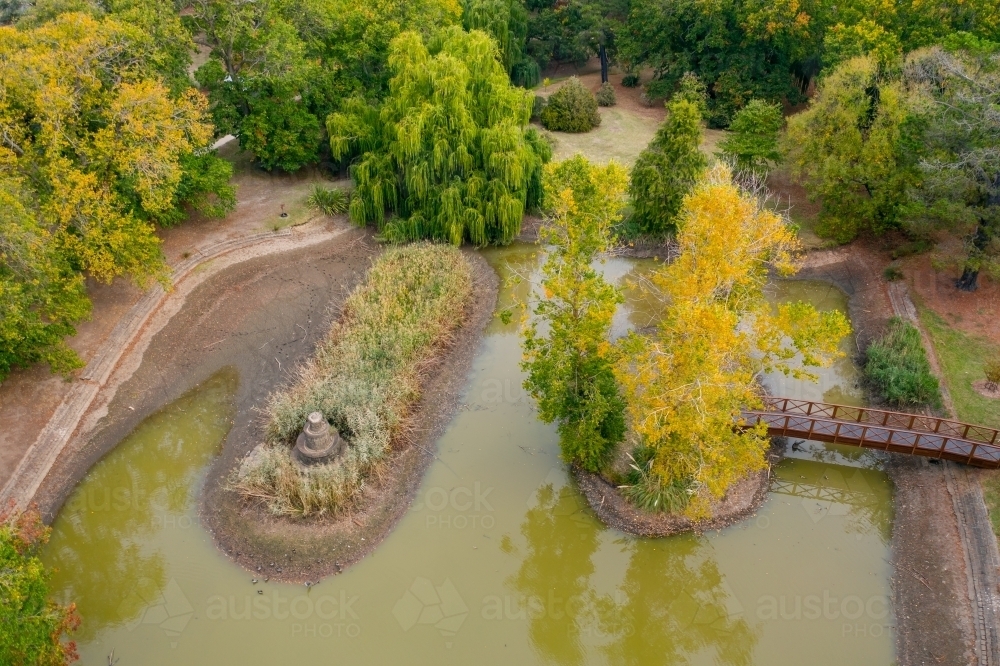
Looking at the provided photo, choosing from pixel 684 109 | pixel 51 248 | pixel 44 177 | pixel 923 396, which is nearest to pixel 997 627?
pixel 923 396

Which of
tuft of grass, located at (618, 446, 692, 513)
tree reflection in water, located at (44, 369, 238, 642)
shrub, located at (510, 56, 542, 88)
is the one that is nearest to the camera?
tree reflection in water, located at (44, 369, 238, 642)

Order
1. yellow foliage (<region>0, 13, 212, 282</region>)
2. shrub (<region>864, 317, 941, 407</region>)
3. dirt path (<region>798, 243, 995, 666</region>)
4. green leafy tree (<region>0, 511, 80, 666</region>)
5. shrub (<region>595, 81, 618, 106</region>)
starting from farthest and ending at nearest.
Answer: shrub (<region>595, 81, 618, 106</region>) < yellow foliage (<region>0, 13, 212, 282</region>) < shrub (<region>864, 317, 941, 407</region>) < dirt path (<region>798, 243, 995, 666</region>) < green leafy tree (<region>0, 511, 80, 666</region>)

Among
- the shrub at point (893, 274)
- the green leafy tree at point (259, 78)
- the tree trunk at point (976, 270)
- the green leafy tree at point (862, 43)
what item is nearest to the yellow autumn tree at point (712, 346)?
the tree trunk at point (976, 270)

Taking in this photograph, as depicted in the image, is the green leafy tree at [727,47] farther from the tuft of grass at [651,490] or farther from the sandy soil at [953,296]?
the tuft of grass at [651,490]

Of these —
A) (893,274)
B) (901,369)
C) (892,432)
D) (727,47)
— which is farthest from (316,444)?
(727,47)

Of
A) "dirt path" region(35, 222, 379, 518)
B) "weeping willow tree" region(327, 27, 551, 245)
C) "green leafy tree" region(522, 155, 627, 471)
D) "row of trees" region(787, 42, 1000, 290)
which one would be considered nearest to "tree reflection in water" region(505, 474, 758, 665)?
"green leafy tree" region(522, 155, 627, 471)

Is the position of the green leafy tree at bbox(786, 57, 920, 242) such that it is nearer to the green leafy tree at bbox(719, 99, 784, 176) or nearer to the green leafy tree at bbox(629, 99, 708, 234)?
the green leafy tree at bbox(719, 99, 784, 176)

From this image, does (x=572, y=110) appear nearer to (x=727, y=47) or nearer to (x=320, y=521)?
(x=727, y=47)
